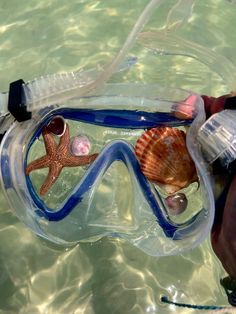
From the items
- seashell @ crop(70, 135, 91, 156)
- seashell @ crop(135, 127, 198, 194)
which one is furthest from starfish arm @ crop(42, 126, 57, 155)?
seashell @ crop(135, 127, 198, 194)

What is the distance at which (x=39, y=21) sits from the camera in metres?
4.10

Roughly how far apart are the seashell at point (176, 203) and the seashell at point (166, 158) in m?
0.08

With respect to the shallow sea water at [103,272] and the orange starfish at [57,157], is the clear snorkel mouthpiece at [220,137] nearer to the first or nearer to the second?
the orange starfish at [57,157]

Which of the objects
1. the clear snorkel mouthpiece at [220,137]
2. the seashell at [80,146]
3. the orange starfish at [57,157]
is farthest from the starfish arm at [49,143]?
the clear snorkel mouthpiece at [220,137]

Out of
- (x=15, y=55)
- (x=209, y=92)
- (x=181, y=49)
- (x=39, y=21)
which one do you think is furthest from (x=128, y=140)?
(x=39, y=21)

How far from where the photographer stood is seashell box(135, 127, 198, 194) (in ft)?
7.43

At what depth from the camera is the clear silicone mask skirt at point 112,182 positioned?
7.46ft

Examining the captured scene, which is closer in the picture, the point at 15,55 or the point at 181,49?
the point at 181,49

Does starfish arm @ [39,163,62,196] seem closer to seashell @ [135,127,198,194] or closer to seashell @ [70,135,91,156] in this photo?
seashell @ [70,135,91,156]

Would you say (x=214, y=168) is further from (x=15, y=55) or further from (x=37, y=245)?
(x=15, y=55)

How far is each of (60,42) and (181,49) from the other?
1363mm

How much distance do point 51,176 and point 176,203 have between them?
26.5 inches

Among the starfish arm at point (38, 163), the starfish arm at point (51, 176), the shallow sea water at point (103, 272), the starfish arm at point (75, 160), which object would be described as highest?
the starfish arm at point (38, 163)

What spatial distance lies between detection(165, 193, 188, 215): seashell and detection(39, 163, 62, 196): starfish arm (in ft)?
1.94
